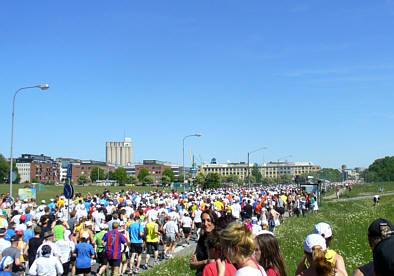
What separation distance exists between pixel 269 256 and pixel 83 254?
6851 millimetres

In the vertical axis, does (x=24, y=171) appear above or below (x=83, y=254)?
above

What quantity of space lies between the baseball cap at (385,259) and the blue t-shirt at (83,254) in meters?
9.22

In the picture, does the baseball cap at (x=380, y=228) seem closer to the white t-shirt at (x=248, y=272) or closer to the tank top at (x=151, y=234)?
the white t-shirt at (x=248, y=272)

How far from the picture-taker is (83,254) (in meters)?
10.4

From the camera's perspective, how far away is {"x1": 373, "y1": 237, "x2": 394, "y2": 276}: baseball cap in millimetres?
2000

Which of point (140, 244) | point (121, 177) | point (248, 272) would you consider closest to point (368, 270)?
point (248, 272)

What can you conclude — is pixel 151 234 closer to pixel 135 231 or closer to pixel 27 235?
pixel 135 231

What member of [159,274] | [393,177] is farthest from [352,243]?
[393,177]

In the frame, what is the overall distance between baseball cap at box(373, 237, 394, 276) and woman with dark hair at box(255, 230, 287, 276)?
8.64 ft

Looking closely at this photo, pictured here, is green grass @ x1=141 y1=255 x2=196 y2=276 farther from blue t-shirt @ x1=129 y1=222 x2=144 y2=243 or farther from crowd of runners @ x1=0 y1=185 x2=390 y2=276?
blue t-shirt @ x1=129 y1=222 x2=144 y2=243

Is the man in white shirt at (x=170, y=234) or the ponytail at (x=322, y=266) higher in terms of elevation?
the ponytail at (x=322, y=266)

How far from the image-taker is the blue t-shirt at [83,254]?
10297 millimetres

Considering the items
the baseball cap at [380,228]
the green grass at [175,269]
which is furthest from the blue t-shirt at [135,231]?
the baseball cap at [380,228]

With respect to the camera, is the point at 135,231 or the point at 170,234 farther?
the point at 170,234
